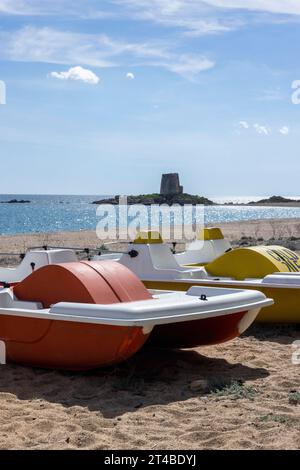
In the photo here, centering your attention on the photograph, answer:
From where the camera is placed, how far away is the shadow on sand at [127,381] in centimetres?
572

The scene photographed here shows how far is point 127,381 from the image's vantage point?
6207 millimetres

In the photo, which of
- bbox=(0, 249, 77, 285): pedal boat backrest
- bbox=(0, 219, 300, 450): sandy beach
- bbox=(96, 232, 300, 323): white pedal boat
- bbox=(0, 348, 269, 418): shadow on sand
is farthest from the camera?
bbox=(96, 232, 300, 323): white pedal boat

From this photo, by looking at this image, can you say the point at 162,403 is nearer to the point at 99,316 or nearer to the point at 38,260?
the point at 99,316

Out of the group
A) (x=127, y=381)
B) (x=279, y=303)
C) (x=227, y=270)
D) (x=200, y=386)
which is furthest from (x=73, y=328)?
(x=227, y=270)

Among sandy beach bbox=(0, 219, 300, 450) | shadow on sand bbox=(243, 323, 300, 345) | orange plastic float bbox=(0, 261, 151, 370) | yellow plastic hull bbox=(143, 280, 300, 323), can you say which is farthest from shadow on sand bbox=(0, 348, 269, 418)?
yellow plastic hull bbox=(143, 280, 300, 323)

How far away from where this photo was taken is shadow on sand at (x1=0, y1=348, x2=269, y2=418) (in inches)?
225

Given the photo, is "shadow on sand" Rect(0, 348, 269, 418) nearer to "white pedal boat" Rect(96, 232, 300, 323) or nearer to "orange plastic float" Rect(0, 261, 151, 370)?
"orange plastic float" Rect(0, 261, 151, 370)

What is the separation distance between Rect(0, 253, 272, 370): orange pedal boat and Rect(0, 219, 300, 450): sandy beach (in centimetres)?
22

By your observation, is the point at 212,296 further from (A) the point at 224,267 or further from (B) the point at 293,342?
(A) the point at 224,267

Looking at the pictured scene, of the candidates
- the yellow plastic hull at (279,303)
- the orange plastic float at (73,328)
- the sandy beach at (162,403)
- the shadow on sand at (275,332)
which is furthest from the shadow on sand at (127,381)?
the yellow plastic hull at (279,303)

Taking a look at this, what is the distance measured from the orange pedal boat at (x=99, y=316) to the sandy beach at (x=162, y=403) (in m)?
0.22

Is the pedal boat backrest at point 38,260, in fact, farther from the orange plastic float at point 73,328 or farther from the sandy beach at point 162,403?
the sandy beach at point 162,403

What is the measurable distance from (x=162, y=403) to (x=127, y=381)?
0.63 meters
